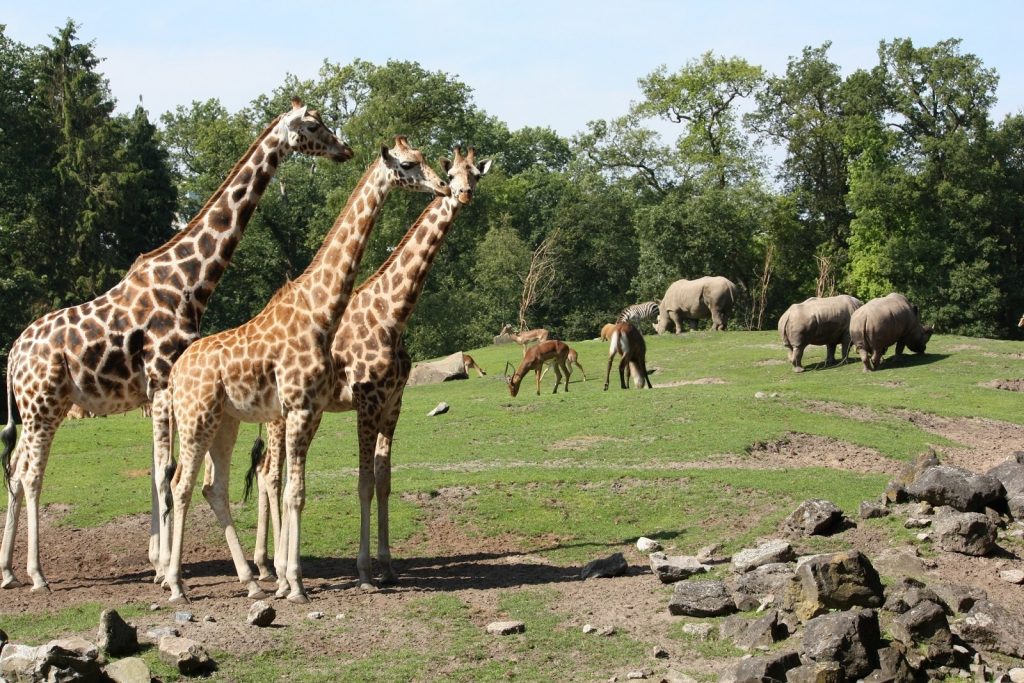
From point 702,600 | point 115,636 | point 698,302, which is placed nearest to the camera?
point 115,636

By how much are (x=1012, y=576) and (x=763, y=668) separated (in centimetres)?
425

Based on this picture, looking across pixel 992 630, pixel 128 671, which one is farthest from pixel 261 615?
pixel 992 630

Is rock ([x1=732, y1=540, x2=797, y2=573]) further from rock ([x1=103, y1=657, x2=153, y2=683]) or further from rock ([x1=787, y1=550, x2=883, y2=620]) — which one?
rock ([x1=103, y1=657, x2=153, y2=683])

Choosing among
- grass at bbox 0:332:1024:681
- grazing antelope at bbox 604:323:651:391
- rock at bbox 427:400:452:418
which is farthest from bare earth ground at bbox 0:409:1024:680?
grazing antelope at bbox 604:323:651:391

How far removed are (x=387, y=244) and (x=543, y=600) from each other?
47.7 m

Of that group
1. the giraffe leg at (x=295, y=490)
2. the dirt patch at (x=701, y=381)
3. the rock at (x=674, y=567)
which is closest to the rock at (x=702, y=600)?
the rock at (x=674, y=567)

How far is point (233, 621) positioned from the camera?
11.5 m

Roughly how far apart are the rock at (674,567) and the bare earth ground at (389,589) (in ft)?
0.61

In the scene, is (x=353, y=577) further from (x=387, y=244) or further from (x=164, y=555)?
(x=387, y=244)

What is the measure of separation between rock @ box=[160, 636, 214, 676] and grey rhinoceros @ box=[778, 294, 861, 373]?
27.1m

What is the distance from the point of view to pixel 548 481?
18.1 meters

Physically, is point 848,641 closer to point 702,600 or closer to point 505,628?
point 702,600

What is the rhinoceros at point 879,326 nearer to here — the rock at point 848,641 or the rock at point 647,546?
the rock at point 647,546

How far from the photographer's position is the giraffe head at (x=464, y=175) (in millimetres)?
13867
